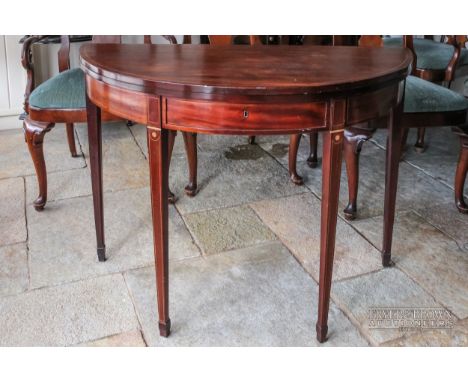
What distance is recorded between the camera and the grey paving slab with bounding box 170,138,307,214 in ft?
9.09

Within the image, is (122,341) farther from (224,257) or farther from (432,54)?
(432,54)

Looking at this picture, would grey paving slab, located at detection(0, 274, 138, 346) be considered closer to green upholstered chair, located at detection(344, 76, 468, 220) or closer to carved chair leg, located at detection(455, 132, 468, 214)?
green upholstered chair, located at detection(344, 76, 468, 220)

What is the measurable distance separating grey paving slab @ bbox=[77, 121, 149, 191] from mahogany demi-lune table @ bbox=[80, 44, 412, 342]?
1.12 m

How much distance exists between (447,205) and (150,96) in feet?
5.85

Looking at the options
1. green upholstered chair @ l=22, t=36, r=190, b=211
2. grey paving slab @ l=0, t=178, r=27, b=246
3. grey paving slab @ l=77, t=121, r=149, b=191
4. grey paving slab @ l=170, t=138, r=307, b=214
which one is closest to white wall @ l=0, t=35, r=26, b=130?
grey paving slab @ l=77, t=121, r=149, b=191

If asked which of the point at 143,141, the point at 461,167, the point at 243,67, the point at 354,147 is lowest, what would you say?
the point at 143,141

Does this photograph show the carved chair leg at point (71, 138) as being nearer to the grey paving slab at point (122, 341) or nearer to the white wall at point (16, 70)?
the white wall at point (16, 70)

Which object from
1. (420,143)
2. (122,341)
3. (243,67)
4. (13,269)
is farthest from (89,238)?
(420,143)

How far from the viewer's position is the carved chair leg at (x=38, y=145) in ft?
8.18

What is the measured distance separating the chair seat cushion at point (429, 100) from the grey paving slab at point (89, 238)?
110cm

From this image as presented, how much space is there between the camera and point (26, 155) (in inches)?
130

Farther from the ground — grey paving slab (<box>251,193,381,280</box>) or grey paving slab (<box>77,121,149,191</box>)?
grey paving slab (<box>77,121,149,191</box>)

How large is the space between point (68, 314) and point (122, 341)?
25cm

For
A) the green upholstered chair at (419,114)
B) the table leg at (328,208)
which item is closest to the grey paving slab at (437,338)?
the table leg at (328,208)
